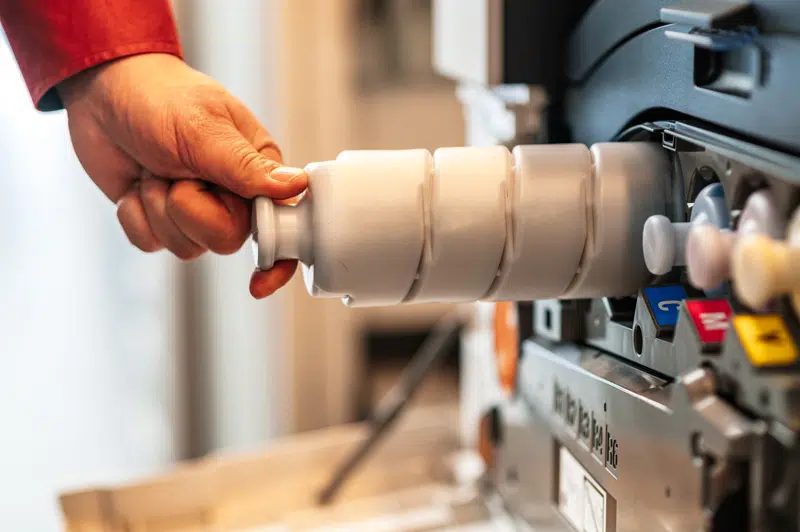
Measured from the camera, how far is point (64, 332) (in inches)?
61.3

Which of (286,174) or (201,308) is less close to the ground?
(286,174)

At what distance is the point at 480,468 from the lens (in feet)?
3.02

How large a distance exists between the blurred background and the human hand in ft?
2.92

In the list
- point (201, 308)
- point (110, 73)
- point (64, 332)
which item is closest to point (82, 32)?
point (110, 73)

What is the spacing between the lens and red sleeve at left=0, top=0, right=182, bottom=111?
60 cm

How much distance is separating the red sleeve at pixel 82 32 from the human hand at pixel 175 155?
1cm

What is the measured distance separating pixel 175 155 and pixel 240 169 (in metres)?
0.06

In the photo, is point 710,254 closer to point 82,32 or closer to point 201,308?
point 82,32

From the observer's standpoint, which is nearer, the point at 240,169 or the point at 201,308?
the point at 240,169

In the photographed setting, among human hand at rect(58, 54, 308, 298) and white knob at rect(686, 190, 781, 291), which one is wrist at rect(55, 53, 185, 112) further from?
white knob at rect(686, 190, 781, 291)

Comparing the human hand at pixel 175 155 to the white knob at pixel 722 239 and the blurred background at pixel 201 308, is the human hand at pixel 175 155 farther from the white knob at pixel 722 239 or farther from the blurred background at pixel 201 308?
the blurred background at pixel 201 308

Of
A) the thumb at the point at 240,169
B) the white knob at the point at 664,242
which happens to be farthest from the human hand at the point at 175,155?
the white knob at the point at 664,242

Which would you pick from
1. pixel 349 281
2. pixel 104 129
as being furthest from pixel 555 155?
pixel 104 129

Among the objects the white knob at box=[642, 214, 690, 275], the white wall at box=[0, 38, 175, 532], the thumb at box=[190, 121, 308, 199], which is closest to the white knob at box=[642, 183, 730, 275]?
the white knob at box=[642, 214, 690, 275]
